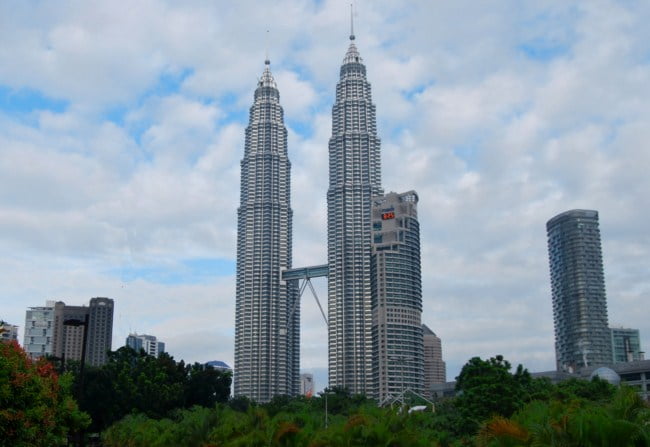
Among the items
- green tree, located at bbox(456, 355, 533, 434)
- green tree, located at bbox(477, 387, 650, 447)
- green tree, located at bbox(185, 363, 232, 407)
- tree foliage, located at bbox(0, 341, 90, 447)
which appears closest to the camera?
green tree, located at bbox(477, 387, 650, 447)

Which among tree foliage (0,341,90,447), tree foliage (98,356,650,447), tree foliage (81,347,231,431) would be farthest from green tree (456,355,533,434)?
tree foliage (81,347,231,431)

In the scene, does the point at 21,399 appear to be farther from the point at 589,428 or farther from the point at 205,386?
the point at 205,386

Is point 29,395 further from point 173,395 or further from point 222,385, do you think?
point 222,385

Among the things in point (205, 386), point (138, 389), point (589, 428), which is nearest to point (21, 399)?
point (589, 428)

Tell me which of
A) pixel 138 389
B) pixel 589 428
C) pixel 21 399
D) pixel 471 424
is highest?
pixel 138 389

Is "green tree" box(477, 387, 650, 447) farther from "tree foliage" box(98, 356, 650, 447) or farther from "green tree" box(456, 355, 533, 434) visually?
"green tree" box(456, 355, 533, 434)

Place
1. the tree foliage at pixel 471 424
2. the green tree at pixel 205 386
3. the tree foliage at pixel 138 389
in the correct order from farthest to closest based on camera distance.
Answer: the green tree at pixel 205 386
the tree foliage at pixel 138 389
the tree foliage at pixel 471 424

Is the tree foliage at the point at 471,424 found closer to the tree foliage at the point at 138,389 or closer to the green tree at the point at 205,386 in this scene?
the tree foliage at the point at 138,389

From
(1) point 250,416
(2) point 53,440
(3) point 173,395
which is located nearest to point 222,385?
(3) point 173,395

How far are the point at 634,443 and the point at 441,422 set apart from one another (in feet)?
136

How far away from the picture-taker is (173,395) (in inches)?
3558

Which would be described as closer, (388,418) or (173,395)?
(388,418)

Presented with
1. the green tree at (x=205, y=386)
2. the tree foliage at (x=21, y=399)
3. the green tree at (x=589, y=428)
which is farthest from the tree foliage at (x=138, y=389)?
the green tree at (x=589, y=428)

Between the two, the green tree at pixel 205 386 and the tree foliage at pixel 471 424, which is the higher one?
the green tree at pixel 205 386
